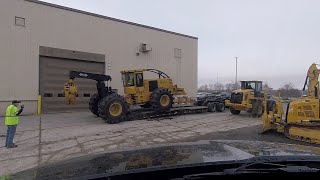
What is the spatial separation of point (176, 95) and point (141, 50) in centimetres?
723

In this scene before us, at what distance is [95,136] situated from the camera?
12758 mm

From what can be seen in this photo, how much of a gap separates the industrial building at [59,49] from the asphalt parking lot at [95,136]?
6491 mm

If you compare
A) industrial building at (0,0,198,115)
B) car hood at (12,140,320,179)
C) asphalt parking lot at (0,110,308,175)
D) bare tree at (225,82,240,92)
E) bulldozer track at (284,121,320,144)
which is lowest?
asphalt parking lot at (0,110,308,175)

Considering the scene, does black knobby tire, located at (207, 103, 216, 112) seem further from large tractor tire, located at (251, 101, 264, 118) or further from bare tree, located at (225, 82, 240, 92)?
bare tree, located at (225, 82, 240, 92)

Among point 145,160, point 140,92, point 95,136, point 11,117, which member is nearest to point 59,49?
point 140,92

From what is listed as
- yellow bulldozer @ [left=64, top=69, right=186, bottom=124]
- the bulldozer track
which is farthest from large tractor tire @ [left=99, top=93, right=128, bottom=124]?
the bulldozer track

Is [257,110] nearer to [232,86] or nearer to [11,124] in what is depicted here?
[11,124]

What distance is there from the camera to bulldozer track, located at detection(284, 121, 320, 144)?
35.3ft

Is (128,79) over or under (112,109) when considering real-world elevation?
over

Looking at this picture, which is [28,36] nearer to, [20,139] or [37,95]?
[37,95]

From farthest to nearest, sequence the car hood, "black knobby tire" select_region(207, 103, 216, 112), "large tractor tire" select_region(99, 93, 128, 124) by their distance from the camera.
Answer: "black knobby tire" select_region(207, 103, 216, 112)
"large tractor tire" select_region(99, 93, 128, 124)
the car hood

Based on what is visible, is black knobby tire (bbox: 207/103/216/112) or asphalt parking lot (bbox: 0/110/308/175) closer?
asphalt parking lot (bbox: 0/110/308/175)

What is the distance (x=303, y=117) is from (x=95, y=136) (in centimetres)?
809

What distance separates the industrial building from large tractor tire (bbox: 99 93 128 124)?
7344 millimetres
